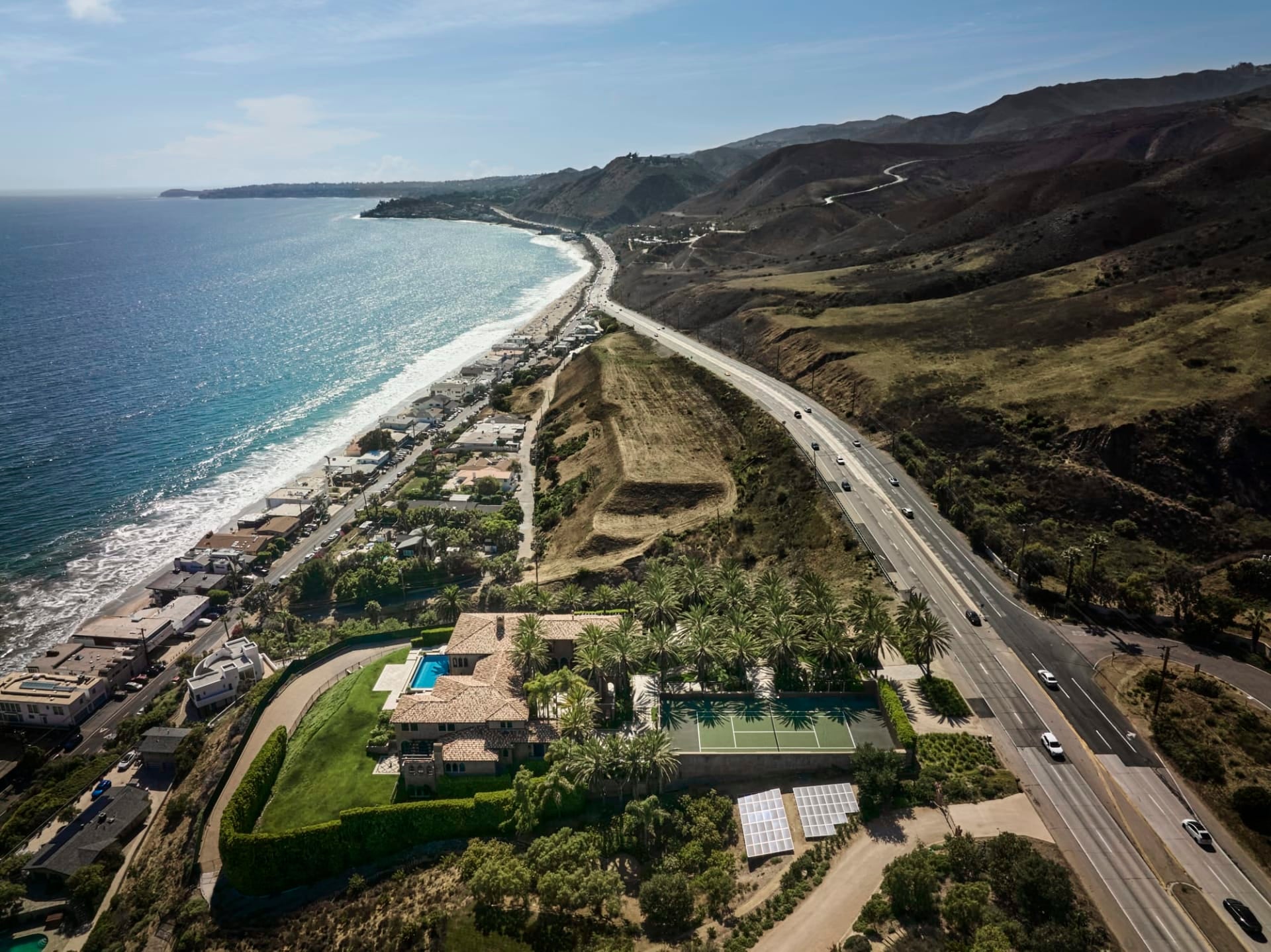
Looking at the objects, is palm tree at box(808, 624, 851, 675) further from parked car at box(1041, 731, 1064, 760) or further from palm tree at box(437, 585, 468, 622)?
palm tree at box(437, 585, 468, 622)

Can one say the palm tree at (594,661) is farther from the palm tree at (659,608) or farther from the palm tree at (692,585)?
the palm tree at (692,585)

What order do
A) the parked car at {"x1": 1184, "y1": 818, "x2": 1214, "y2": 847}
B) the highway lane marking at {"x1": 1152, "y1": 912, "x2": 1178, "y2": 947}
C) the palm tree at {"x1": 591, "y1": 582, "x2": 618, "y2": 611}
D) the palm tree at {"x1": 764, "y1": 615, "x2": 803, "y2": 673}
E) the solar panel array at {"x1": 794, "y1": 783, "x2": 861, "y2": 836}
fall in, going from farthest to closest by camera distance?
the palm tree at {"x1": 591, "y1": 582, "x2": 618, "y2": 611}, the palm tree at {"x1": 764, "y1": 615, "x2": 803, "y2": 673}, the solar panel array at {"x1": 794, "y1": 783, "x2": 861, "y2": 836}, the parked car at {"x1": 1184, "y1": 818, "x2": 1214, "y2": 847}, the highway lane marking at {"x1": 1152, "y1": 912, "x2": 1178, "y2": 947}

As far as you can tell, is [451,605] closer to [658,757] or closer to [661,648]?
[661,648]

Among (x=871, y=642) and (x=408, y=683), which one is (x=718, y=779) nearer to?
(x=871, y=642)

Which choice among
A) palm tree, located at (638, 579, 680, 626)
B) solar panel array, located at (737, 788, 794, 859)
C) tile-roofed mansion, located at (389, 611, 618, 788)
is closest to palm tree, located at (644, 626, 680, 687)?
→ palm tree, located at (638, 579, 680, 626)

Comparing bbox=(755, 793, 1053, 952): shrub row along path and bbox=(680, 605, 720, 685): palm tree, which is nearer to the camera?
bbox=(755, 793, 1053, 952): shrub row along path

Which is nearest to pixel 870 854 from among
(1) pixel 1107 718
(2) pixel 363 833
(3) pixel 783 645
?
(3) pixel 783 645
